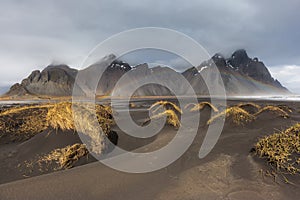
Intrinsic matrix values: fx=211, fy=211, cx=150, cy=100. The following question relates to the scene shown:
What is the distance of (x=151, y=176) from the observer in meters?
5.10

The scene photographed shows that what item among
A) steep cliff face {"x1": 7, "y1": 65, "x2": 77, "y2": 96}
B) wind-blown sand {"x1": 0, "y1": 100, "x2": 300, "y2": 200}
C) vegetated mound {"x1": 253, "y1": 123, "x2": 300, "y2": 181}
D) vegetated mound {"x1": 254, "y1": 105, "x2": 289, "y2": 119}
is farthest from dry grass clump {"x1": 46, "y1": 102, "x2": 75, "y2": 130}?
steep cliff face {"x1": 7, "y1": 65, "x2": 77, "y2": 96}

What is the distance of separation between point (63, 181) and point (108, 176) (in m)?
1.00

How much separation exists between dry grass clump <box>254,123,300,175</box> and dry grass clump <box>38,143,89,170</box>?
517cm

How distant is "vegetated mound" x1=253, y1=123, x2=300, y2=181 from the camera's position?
4857 mm

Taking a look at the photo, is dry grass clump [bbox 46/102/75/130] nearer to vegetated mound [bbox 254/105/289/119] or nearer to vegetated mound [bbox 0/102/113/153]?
vegetated mound [bbox 0/102/113/153]

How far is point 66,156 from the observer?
619cm

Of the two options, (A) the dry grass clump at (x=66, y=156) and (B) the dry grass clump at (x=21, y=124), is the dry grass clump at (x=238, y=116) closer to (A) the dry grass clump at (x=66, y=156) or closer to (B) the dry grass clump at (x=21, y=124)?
(A) the dry grass clump at (x=66, y=156)

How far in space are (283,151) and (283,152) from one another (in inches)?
4.0

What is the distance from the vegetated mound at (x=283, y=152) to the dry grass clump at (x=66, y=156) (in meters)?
5.17

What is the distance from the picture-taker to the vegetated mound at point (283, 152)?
15.9 ft

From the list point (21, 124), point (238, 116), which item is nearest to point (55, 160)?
point (21, 124)

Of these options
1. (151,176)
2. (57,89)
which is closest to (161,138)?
(151,176)

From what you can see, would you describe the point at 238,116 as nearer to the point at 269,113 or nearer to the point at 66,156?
the point at 269,113

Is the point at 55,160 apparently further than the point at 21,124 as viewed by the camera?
No
